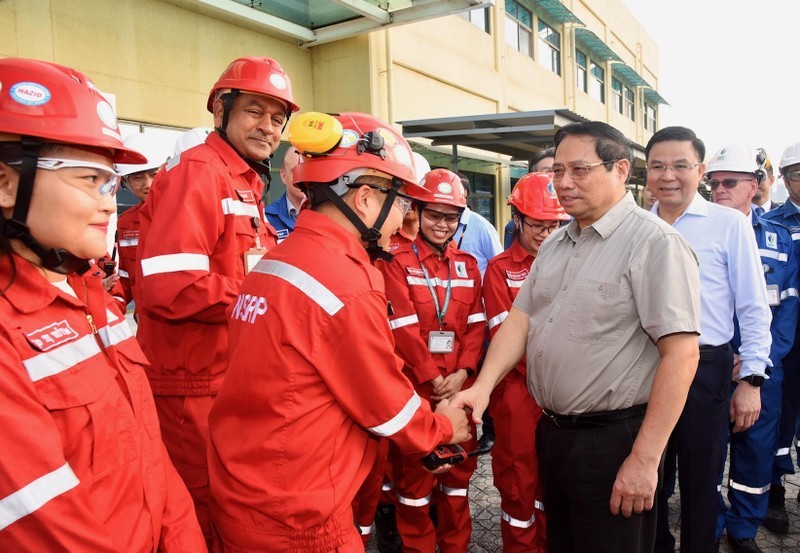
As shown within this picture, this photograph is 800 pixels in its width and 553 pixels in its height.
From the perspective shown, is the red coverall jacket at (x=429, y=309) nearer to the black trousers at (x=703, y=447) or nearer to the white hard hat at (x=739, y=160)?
the black trousers at (x=703, y=447)

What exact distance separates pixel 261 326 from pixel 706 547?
8.99ft

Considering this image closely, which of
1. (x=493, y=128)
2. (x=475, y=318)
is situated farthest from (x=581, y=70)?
(x=475, y=318)

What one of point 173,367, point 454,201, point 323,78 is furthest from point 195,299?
point 323,78

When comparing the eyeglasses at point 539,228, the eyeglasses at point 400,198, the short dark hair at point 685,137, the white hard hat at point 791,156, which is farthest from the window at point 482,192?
the eyeglasses at point 400,198

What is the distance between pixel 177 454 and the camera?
2580 millimetres

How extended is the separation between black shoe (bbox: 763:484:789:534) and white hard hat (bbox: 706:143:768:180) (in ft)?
7.61

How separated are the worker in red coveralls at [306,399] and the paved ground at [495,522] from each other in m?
2.18

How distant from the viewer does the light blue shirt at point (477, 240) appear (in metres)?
5.16

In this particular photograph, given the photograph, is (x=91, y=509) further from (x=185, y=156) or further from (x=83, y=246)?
(x=185, y=156)

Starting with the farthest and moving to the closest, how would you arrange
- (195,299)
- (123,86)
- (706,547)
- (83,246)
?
1. (123,86)
2. (706,547)
3. (195,299)
4. (83,246)

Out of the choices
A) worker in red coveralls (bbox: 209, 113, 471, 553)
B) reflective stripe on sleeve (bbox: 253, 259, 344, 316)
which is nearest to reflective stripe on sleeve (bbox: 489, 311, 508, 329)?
worker in red coveralls (bbox: 209, 113, 471, 553)

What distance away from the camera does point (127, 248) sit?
4367 millimetres

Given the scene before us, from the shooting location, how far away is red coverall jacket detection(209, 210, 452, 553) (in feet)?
5.74

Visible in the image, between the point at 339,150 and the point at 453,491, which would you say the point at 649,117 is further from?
the point at 339,150
